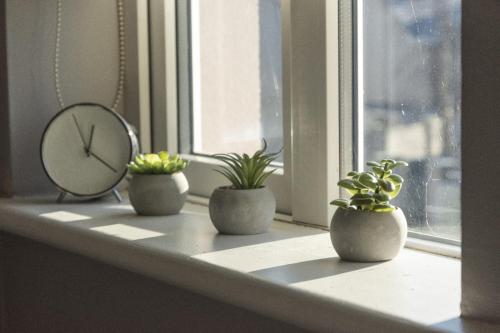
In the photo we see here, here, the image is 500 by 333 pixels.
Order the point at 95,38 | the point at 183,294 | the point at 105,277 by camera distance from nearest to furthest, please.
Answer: the point at 183,294, the point at 105,277, the point at 95,38

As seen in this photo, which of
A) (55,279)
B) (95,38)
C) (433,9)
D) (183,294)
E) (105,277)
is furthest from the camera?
(95,38)

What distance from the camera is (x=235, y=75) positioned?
1.54 metres

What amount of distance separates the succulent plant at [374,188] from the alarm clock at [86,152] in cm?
58

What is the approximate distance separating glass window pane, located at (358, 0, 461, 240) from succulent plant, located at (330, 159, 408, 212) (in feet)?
0.24

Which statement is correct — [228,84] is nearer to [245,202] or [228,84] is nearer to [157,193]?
[157,193]

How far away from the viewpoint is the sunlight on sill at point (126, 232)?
4.29 ft

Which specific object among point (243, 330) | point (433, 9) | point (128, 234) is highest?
point (433, 9)

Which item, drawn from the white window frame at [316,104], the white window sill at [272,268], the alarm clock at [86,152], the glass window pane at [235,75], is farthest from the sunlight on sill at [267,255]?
the alarm clock at [86,152]

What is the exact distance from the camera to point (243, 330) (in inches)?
46.3

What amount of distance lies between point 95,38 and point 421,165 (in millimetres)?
777

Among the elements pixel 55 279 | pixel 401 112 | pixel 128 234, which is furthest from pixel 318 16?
pixel 55 279

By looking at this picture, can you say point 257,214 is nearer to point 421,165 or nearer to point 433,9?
point 421,165

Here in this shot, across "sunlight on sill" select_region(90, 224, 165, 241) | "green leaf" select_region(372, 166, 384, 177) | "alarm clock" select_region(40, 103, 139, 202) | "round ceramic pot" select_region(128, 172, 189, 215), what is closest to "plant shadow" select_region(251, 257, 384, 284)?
"green leaf" select_region(372, 166, 384, 177)

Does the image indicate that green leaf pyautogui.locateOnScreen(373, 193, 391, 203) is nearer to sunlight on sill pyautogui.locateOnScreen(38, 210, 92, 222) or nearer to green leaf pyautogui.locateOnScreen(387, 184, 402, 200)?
green leaf pyautogui.locateOnScreen(387, 184, 402, 200)
